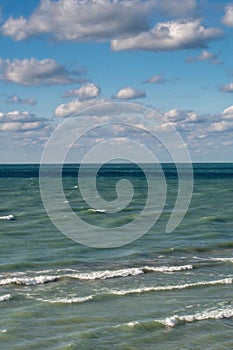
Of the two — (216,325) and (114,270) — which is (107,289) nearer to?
(114,270)

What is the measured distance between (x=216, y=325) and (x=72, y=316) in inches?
200

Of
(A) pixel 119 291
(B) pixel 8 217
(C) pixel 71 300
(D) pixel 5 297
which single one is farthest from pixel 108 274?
(B) pixel 8 217

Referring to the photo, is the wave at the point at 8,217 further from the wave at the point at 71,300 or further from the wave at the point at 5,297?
the wave at the point at 71,300

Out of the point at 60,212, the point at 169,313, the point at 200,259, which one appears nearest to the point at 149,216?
the point at 60,212

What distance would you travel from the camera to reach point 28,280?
85.0 ft

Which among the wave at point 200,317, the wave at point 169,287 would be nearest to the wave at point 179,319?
the wave at point 200,317

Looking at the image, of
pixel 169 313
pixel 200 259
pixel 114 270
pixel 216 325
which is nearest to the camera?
pixel 216 325

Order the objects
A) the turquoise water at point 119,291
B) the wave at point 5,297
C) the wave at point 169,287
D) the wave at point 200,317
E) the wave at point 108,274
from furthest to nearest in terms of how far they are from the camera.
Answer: the wave at point 108,274, the wave at point 169,287, the wave at point 5,297, the wave at point 200,317, the turquoise water at point 119,291

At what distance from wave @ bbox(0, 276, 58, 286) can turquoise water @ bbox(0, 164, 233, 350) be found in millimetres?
44

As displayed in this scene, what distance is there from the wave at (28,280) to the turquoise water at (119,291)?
0.04m

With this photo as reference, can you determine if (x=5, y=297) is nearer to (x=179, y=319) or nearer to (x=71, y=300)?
(x=71, y=300)

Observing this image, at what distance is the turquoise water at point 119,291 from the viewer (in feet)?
61.3

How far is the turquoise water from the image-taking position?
736 inches

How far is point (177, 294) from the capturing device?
930 inches
